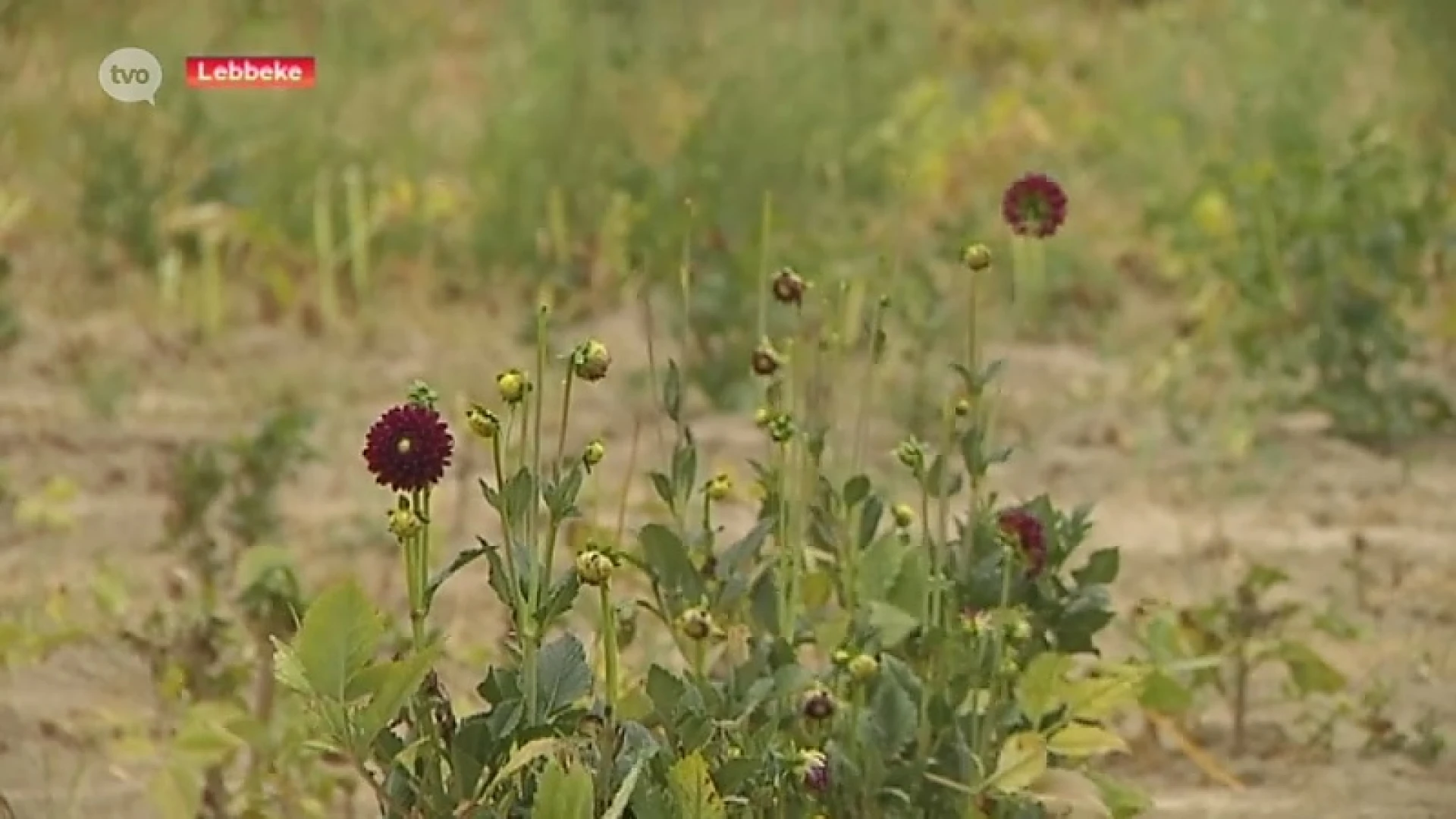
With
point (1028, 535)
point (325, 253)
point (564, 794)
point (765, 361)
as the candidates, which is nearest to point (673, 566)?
point (765, 361)

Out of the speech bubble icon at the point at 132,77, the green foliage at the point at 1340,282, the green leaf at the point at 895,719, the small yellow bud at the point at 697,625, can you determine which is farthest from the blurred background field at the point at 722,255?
the small yellow bud at the point at 697,625

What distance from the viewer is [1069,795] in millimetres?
2094

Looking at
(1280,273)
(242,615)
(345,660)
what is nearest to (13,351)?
(242,615)

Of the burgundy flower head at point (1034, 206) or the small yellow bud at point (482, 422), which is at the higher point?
the burgundy flower head at point (1034, 206)

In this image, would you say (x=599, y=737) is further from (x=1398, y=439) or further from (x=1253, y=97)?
(x=1253, y=97)

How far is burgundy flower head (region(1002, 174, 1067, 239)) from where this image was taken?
2129mm

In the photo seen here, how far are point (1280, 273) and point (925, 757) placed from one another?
258cm

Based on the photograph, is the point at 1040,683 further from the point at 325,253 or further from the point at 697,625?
the point at 325,253

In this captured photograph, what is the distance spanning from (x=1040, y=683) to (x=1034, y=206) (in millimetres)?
390

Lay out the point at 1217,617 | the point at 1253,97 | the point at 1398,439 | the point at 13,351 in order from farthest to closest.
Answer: the point at 1253,97
the point at 13,351
the point at 1398,439
the point at 1217,617

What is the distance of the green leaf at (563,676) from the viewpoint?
5.89 feet

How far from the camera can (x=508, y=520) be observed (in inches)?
67.7

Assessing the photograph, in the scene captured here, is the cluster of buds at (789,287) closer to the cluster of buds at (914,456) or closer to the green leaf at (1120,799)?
the cluster of buds at (914,456)

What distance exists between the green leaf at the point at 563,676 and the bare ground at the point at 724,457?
2.72 ft
